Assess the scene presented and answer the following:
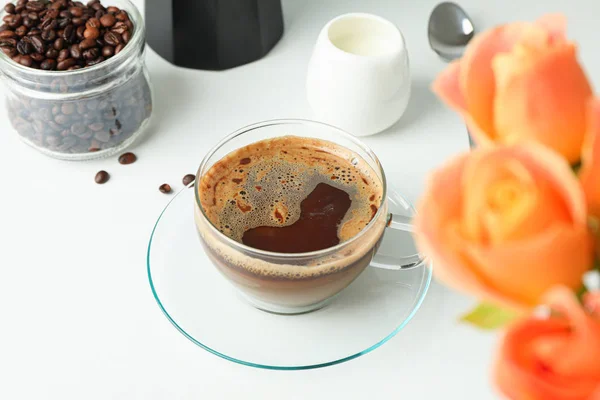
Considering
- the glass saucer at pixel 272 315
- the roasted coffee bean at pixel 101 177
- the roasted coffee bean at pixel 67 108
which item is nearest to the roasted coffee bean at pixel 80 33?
the roasted coffee bean at pixel 67 108

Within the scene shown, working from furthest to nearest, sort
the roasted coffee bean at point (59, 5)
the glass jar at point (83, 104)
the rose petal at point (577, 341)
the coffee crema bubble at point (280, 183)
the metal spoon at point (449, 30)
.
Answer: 1. the metal spoon at point (449, 30)
2. the roasted coffee bean at point (59, 5)
3. the glass jar at point (83, 104)
4. the coffee crema bubble at point (280, 183)
5. the rose petal at point (577, 341)

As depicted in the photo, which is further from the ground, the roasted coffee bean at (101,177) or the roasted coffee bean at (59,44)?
the roasted coffee bean at (59,44)

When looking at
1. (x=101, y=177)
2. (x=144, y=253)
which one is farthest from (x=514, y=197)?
(x=101, y=177)

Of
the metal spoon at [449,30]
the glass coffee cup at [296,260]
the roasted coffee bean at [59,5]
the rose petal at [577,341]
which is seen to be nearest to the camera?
the rose petal at [577,341]

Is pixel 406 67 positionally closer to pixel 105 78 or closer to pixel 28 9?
pixel 105 78

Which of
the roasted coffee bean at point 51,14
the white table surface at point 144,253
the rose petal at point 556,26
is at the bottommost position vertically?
the white table surface at point 144,253

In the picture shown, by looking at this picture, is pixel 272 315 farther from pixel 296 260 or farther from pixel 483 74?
pixel 483 74

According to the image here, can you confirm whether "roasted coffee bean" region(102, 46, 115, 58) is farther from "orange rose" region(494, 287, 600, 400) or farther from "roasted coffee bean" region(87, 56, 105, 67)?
"orange rose" region(494, 287, 600, 400)

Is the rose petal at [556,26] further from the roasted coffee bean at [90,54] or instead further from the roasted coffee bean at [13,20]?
the roasted coffee bean at [13,20]
